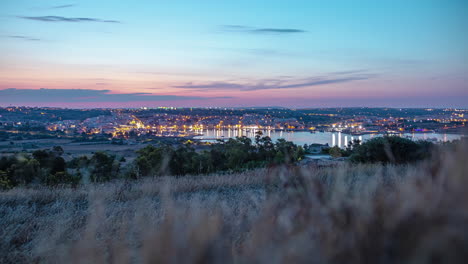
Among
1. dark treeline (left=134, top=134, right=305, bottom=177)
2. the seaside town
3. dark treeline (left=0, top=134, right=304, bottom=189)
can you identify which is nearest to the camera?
dark treeline (left=0, top=134, right=304, bottom=189)

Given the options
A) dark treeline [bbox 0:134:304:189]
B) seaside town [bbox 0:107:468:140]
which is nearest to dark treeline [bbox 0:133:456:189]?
dark treeline [bbox 0:134:304:189]

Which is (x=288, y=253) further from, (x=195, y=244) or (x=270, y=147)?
(x=270, y=147)

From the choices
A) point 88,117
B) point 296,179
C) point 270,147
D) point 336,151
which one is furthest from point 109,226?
point 88,117

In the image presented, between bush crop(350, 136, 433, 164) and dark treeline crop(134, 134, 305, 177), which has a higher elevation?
bush crop(350, 136, 433, 164)

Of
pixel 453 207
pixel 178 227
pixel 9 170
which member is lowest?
pixel 9 170

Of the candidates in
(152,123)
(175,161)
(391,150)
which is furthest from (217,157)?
(152,123)

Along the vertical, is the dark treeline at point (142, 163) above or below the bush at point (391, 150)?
below

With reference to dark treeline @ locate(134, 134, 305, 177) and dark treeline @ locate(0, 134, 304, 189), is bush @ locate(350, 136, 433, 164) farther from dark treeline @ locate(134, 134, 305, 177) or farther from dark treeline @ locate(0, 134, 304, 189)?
dark treeline @ locate(134, 134, 305, 177)

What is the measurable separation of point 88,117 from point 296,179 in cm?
8338

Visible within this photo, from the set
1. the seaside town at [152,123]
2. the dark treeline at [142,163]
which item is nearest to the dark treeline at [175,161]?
the dark treeline at [142,163]

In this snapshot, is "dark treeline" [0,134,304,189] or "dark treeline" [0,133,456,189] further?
"dark treeline" [0,134,304,189]

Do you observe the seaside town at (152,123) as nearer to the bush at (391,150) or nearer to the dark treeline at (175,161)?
the dark treeline at (175,161)

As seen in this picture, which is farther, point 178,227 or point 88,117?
point 88,117

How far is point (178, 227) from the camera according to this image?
1.87 metres
